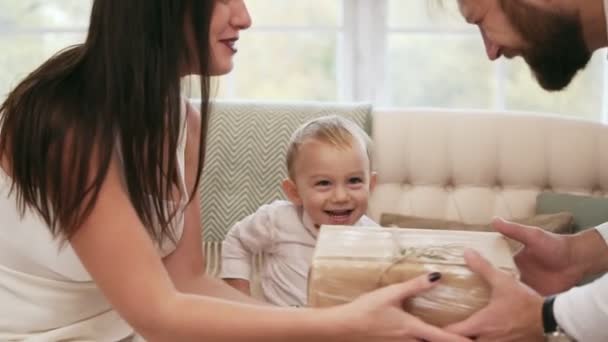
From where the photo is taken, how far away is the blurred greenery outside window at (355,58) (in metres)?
3.10

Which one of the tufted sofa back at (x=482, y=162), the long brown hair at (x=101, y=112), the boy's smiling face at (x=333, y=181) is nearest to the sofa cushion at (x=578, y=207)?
the tufted sofa back at (x=482, y=162)

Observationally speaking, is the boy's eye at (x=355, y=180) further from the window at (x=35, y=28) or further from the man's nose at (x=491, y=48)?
the window at (x=35, y=28)

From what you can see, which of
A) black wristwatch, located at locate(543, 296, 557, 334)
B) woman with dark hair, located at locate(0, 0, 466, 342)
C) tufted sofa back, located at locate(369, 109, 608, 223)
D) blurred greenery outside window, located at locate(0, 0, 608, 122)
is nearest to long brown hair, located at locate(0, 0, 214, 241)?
woman with dark hair, located at locate(0, 0, 466, 342)

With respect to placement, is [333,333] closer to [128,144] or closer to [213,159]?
[128,144]

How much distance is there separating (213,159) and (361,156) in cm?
63

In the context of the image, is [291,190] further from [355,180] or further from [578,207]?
[578,207]

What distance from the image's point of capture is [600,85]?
10.0ft

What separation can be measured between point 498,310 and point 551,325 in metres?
0.11

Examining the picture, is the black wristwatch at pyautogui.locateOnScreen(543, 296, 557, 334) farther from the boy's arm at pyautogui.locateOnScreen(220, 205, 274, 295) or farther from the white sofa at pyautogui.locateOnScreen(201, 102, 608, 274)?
the white sofa at pyautogui.locateOnScreen(201, 102, 608, 274)

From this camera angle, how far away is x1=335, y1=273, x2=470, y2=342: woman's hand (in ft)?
4.00

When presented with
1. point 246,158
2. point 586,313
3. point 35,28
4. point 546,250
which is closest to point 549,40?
point 546,250

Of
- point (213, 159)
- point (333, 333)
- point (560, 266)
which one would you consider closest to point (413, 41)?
point (213, 159)

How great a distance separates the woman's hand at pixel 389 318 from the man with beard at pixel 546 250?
0.05 meters

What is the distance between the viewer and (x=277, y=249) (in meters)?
2.13
